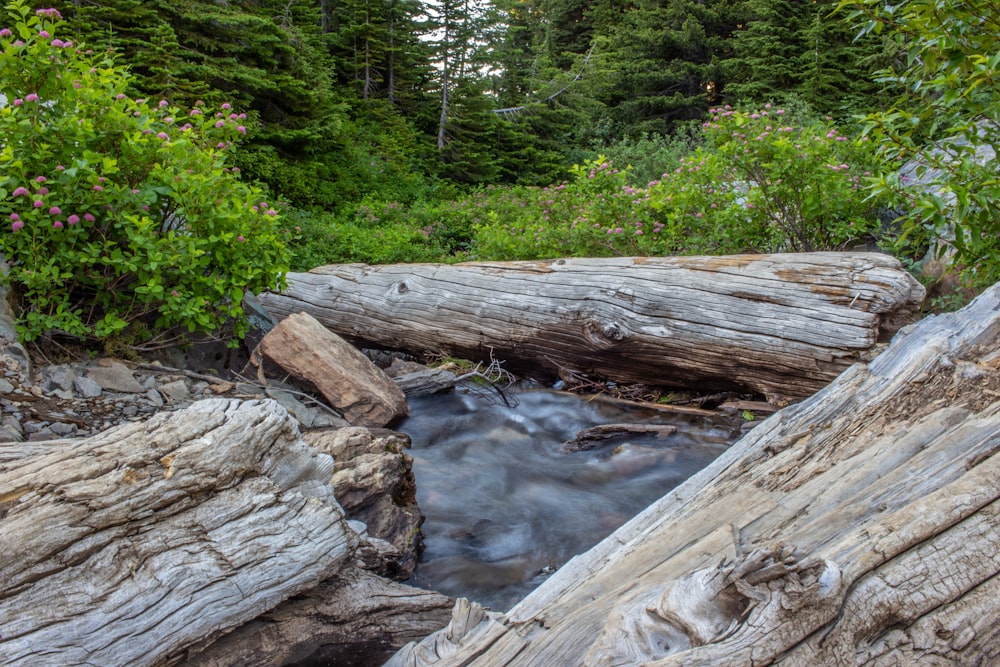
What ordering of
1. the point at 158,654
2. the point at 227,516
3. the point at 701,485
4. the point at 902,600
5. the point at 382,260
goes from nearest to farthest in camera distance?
1. the point at 902,600
2. the point at 158,654
3. the point at 227,516
4. the point at 701,485
5. the point at 382,260

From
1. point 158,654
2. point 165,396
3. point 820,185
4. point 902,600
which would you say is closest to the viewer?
point 902,600

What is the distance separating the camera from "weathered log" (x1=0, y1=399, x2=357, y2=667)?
6.51ft

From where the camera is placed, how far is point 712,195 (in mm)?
7258

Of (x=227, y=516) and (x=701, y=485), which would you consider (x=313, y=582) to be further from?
(x=701, y=485)

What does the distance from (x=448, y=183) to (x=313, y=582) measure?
1537cm

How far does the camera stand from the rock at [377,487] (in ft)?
11.3

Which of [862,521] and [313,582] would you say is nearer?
[862,521]

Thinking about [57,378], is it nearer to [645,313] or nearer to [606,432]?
[606,432]

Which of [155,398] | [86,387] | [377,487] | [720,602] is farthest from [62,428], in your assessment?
[720,602]

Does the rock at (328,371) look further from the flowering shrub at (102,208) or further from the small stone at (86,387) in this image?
the small stone at (86,387)

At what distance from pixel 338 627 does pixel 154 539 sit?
774 mm

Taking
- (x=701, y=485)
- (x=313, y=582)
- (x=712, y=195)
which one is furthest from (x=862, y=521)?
(x=712, y=195)

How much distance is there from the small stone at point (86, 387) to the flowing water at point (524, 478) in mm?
2022

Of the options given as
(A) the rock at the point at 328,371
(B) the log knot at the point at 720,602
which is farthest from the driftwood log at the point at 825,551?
(A) the rock at the point at 328,371
